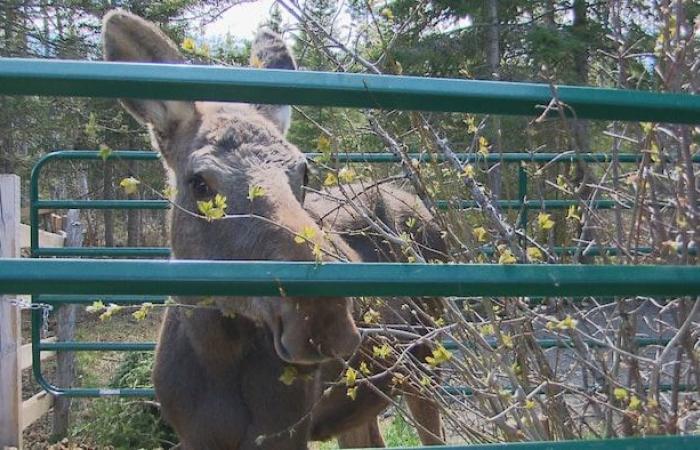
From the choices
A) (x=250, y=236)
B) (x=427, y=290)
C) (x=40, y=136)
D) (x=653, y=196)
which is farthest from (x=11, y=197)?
(x=40, y=136)

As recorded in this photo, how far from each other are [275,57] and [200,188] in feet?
4.50

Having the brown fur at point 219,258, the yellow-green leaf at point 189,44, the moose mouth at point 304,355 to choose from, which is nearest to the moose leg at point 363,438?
the brown fur at point 219,258

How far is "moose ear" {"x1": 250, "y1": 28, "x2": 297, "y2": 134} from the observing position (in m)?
4.63

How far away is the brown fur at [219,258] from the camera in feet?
11.9

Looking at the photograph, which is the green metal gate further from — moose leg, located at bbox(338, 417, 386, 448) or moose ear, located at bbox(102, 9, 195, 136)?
moose leg, located at bbox(338, 417, 386, 448)

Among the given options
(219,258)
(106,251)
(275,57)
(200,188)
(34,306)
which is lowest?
(34,306)

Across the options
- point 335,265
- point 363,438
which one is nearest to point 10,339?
point 363,438

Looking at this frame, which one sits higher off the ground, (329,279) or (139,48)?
(139,48)

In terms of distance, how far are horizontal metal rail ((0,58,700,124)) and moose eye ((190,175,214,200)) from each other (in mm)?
2280

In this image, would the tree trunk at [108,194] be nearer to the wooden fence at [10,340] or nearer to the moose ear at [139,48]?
the wooden fence at [10,340]

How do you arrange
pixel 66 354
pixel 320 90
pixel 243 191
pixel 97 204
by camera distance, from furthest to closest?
pixel 66 354 < pixel 97 204 < pixel 243 191 < pixel 320 90

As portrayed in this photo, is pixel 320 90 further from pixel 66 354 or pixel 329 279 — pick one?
pixel 66 354

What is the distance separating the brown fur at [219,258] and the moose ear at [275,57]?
12.0 inches

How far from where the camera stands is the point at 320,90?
151 cm
